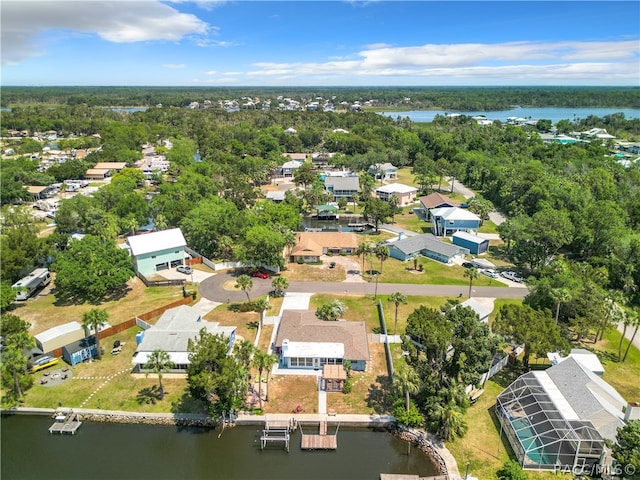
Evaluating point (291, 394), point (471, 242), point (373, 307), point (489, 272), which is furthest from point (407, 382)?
point (471, 242)

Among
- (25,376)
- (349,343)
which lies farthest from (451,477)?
(25,376)

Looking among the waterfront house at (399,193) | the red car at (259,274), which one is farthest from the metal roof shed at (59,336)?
the waterfront house at (399,193)

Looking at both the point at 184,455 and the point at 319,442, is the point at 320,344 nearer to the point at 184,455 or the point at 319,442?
the point at 319,442

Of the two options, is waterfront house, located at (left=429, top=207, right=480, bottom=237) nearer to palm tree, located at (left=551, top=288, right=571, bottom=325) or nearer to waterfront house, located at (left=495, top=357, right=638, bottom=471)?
palm tree, located at (left=551, top=288, right=571, bottom=325)

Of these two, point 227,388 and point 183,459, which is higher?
point 227,388

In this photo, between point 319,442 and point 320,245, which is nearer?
point 319,442

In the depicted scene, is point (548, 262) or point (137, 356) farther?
point (548, 262)

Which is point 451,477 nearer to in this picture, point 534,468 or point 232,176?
point 534,468
